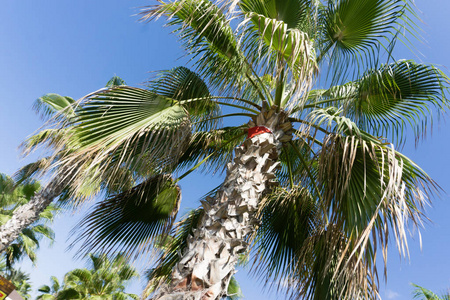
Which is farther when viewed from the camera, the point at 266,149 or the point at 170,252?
the point at 170,252

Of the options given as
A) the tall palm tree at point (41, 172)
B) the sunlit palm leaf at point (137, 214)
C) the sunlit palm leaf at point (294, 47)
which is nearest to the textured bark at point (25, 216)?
the tall palm tree at point (41, 172)

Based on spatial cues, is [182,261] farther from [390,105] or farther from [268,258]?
[390,105]

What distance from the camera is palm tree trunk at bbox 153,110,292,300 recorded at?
8.75 feet

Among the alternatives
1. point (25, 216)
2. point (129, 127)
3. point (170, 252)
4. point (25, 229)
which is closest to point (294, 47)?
point (129, 127)

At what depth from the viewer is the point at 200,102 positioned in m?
4.62

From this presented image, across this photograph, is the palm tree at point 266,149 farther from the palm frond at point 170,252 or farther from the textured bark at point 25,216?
the textured bark at point 25,216

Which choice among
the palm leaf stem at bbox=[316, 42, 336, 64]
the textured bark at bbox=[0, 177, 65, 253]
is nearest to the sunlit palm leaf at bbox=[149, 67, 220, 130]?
the palm leaf stem at bbox=[316, 42, 336, 64]

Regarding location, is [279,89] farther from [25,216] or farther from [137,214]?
[25,216]

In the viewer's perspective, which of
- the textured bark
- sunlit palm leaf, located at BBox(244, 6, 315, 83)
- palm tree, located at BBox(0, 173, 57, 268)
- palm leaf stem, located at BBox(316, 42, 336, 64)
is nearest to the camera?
sunlit palm leaf, located at BBox(244, 6, 315, 83)

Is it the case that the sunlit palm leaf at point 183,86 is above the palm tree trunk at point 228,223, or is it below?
above

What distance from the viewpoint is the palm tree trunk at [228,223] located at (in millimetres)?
2668

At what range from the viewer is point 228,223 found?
309cm

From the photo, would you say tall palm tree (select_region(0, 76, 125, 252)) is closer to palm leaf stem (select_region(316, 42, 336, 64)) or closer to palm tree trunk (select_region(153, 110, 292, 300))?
palm tree trunk (select_region(153, 110, 292, 300))

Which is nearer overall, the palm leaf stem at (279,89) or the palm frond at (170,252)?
the palm leaf stem at (279,89)
